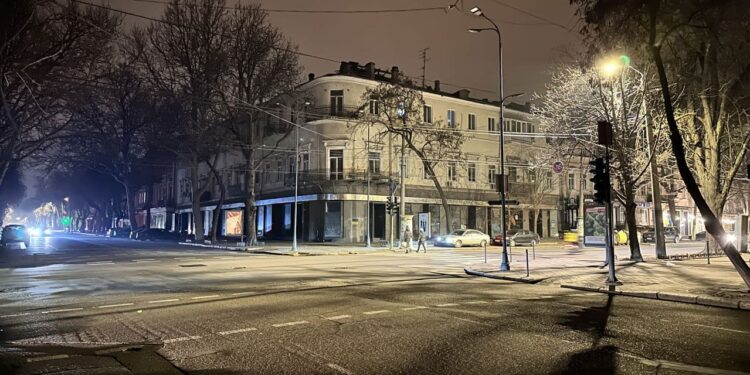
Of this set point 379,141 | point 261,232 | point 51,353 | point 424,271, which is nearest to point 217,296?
point 51,353

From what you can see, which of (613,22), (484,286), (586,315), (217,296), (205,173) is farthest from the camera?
(205,173)

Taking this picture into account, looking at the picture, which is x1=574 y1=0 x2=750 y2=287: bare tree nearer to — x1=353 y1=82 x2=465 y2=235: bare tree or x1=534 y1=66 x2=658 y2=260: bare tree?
x1=534 y1=66 x2=658 y2=260: bare tree

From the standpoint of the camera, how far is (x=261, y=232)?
54469mm

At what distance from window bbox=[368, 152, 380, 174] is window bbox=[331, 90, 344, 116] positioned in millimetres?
4664

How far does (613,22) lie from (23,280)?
1907cm

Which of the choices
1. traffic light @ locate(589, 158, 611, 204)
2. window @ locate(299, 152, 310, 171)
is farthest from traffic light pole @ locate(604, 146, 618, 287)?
window @ locate(299, 152, 310, 171)

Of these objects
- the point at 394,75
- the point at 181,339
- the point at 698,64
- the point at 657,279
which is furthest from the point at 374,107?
the point at 181,339

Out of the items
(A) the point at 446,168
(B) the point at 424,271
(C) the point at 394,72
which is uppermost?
(C) the point at 394,72

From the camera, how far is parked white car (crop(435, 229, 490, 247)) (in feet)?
136

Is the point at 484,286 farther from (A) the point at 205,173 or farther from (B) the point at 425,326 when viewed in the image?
(A) the point at 205,173

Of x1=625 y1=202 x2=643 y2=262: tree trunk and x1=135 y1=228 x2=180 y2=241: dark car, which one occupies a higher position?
x1=625 y1=202 x2=643 y2=262: tree trunk

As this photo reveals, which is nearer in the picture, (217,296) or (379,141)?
(217,296)

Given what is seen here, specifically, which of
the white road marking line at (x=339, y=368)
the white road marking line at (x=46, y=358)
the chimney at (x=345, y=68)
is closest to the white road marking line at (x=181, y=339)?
the white road marking line at (x=46, y=358)

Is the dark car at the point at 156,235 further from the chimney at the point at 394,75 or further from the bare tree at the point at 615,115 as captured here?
the bare tree at the point at 615,115
